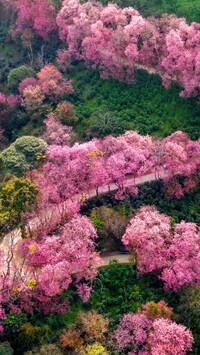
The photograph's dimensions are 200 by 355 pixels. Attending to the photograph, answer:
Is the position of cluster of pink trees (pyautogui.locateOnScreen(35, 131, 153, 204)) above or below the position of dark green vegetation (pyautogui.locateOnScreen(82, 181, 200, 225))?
above

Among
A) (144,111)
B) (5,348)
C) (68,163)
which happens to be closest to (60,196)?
(68,163)

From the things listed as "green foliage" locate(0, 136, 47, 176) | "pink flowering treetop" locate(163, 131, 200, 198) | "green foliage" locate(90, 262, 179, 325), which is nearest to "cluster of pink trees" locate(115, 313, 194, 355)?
"green foliage" locate(90, 262, 179, 325)

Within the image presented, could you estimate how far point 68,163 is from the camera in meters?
33.7

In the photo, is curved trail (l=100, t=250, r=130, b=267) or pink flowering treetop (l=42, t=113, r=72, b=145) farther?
pink flowering treetop (l=42, t=113, r=72, b=145)

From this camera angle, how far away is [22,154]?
120 ft

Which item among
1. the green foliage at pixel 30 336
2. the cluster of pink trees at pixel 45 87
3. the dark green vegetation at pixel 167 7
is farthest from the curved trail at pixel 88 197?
the dark green vegetation at pixel 167 7

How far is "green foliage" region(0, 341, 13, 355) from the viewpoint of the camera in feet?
77.0

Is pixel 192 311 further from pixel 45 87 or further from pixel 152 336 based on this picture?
pixel 45 87

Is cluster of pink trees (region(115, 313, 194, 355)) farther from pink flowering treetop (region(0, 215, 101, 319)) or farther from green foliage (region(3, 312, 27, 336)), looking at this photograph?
green foliage (region(3, 312, 27, 336))

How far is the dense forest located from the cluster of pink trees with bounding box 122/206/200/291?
11 centimetres

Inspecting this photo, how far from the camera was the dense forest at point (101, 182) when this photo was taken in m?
25.7

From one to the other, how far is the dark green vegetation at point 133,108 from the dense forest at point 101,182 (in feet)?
0.52

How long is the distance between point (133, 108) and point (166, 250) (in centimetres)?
2155

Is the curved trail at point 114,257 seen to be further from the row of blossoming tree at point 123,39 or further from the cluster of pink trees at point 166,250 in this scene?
the row of blossoming tree at point 123,39
